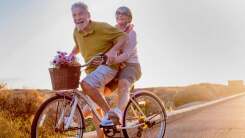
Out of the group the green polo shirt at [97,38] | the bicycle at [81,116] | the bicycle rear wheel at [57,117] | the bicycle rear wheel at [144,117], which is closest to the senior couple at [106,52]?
the green polo shirt at [97,38]

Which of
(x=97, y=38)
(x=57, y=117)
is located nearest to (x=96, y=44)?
(x=97, y=38)

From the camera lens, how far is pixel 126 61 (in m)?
7.35

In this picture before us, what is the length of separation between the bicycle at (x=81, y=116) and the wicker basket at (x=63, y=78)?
20cm

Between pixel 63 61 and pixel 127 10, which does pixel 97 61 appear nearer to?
pixel 63 61

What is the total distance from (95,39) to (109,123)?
1.08 m

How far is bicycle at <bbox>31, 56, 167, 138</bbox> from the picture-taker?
21.2ft

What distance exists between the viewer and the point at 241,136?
928 centimetres

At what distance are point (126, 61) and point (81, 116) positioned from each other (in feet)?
3.41

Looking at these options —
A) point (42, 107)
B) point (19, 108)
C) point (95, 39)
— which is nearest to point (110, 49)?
point (95, 39)

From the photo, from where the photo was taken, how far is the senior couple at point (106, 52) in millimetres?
6734

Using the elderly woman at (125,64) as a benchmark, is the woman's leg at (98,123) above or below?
below

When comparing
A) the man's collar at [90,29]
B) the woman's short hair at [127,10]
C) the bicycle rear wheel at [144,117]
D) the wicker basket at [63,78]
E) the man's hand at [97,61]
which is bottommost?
the bicycle rear wheel at [144,117]

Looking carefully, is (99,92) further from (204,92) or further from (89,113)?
(204,92)

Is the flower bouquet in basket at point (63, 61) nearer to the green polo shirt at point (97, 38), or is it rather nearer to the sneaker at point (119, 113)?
the green polo shirt at point (97, 38)
